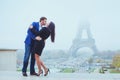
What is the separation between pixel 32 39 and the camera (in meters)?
5.16

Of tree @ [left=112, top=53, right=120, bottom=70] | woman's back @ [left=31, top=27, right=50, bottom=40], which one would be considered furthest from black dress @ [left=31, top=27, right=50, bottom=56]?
tree @ [left=112, top=53, right=120, bottom=70]

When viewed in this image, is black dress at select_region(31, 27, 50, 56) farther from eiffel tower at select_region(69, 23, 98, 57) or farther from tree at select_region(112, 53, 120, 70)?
tree at select_region(112, 53, 120, 70)

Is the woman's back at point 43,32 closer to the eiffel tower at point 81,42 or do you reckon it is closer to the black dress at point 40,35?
the black dress at point 40,35

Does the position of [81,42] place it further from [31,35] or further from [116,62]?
[31,35]

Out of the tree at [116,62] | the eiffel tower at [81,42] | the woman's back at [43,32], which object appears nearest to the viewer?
the woman's back at [43,32]

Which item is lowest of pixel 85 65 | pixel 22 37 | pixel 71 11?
pixel 85 65

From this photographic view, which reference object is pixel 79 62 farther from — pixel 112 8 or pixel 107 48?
pixel 112 8

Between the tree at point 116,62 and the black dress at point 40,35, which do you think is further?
the tree at point 116,62

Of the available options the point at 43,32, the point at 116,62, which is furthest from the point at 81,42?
the point at 43,32

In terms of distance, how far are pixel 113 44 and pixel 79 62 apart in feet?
2.57

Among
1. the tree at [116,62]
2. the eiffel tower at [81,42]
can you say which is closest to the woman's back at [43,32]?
the eiffel tower at [81,42]

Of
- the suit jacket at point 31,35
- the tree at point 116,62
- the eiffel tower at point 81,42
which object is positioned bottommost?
the tree at point 116,62

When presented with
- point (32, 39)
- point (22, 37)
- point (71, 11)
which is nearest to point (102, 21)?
point (71, 11)

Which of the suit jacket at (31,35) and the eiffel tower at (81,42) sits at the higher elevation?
the suit jacket at (31,35)
